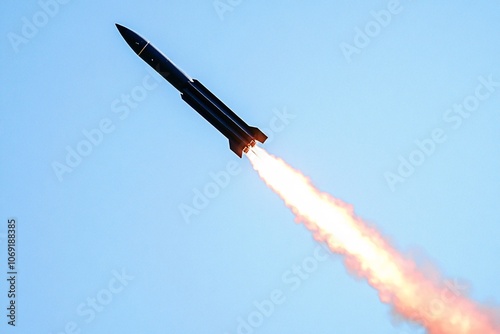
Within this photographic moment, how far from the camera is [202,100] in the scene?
47.0 metres

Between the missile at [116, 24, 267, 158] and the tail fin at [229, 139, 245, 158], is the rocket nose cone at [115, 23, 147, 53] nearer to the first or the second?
the missile at [116, 24, 267, 158]

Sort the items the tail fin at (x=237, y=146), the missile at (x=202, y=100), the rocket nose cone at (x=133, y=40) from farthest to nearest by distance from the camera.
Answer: the rocket nose cone at (x=133, y=40)
the tail fin at (x=237, y=146)
the missile at (x=202, y=100)

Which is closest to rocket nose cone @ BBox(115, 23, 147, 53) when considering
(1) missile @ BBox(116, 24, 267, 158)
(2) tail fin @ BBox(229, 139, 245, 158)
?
(1) missile @ BBox(116, 24, 267, 158)

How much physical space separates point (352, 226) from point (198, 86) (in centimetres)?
1563

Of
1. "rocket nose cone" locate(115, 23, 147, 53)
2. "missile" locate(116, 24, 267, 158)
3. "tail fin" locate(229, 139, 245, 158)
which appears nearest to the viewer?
"missile" locate(116, 24, 267, 158)

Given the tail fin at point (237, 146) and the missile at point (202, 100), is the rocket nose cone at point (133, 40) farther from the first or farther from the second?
the tail fin at point (237, 146)

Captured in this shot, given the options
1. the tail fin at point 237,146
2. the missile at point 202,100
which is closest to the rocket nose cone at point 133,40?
the missile at point 202,100

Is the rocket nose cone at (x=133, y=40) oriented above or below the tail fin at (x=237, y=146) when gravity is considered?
above

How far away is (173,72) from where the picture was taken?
47.2 metres

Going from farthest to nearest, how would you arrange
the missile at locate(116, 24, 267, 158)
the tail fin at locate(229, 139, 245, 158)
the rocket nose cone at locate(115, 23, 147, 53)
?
the rocket nose cone at locate(115, 23, 147, 53)
the tail fin at locate(229, 139, 245, 158)
the missile at locate(116, 24, 267, 158)

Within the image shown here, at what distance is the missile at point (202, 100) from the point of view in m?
46.7

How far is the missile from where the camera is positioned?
46719 millimetres

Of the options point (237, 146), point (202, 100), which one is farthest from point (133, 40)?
point (237, 146)

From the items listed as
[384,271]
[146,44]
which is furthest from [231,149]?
[384,271]
